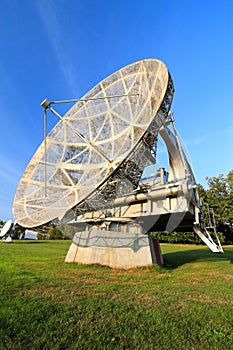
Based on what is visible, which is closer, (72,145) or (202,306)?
(202,306)

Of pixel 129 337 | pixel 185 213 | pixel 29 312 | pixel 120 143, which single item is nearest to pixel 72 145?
pixel 120 143

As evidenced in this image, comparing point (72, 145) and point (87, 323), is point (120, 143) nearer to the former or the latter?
point (72, 145)

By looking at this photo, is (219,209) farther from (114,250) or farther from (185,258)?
(114,250)

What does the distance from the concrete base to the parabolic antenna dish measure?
313cm

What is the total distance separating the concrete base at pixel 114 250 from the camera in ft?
46.0

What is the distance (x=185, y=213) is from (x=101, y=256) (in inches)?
222

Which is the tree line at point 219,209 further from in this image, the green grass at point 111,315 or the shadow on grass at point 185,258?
the green grass at point 111,315

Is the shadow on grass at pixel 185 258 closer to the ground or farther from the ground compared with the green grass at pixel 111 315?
farther from the ground

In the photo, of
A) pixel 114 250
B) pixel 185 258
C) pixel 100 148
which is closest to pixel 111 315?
pixel 114 250

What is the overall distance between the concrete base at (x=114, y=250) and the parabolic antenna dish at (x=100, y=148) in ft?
10.3

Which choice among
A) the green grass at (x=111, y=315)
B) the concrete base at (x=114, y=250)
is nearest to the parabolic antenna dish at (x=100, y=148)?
the concrete base at (x=114, y=250)

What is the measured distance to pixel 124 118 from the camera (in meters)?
15.1

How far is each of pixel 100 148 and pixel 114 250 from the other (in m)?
6.28

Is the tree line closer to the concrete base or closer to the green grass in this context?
the concrete base
